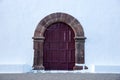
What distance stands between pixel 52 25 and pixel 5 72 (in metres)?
2.79

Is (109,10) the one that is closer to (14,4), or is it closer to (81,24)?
(81,24)

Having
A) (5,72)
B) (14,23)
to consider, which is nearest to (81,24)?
(14,23)

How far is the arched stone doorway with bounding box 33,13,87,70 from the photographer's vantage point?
33.7 feet

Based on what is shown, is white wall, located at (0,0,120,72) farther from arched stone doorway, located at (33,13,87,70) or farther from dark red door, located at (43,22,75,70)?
dark red door, located at (43,22,75,70)

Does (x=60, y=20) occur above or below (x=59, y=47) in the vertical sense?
above

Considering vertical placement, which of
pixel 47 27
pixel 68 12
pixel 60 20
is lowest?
pixel 47 27

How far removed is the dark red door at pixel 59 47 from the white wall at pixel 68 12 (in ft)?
2.06

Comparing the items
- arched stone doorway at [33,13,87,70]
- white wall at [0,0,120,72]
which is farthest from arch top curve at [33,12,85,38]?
white wall at [0,0,120,72]

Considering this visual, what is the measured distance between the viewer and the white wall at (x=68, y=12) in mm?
10234

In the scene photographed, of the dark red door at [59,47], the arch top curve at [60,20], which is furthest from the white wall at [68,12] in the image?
the dark red door at [59,47]

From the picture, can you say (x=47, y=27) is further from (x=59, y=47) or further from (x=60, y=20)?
(x=59, y=47)

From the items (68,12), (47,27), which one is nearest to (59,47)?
(47,27)

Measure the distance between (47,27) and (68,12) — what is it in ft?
3.62

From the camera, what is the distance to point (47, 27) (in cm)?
1050
